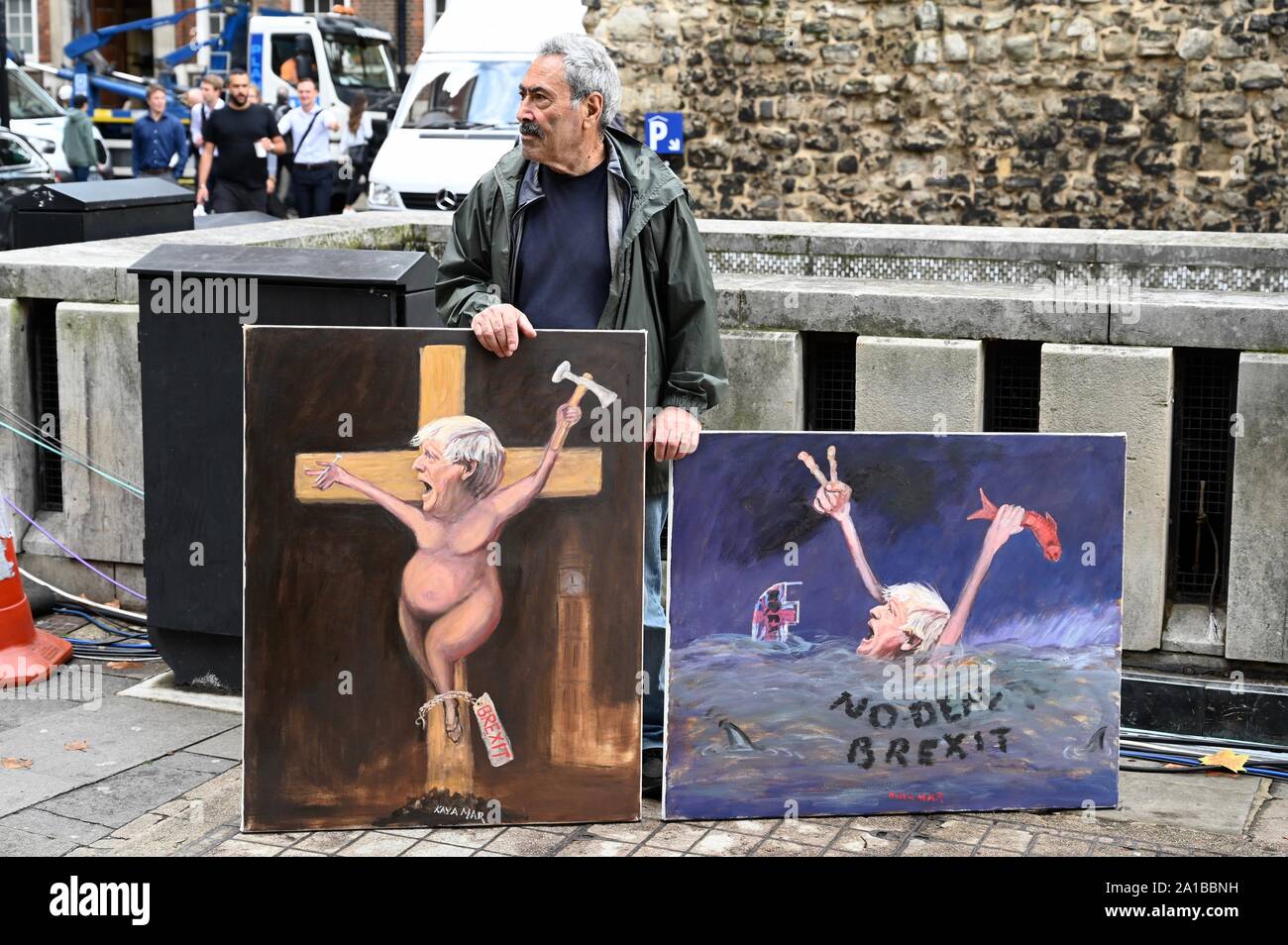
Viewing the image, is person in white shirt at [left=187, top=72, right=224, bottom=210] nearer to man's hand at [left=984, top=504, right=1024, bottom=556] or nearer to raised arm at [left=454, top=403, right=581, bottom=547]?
raised arm at [left=454, top=403, right=581, bottom=547]

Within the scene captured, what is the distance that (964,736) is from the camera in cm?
469

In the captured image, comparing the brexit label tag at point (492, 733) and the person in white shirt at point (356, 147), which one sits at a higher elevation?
the person in white shirt at point (356, 147)

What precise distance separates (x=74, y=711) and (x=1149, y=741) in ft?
11.5

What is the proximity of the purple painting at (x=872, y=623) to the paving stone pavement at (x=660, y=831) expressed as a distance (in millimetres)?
87

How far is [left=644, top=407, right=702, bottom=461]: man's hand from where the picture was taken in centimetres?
457

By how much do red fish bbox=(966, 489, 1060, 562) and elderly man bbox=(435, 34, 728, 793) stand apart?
2.65 ft

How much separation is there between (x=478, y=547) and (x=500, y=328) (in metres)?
0.60

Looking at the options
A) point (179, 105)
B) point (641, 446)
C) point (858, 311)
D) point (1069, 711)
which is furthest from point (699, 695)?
point (179, 105)

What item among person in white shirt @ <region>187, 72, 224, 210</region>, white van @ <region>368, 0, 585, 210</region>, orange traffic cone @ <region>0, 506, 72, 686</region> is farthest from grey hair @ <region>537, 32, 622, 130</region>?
person in white shirt @ <region>187, 72, 224, 210</region>

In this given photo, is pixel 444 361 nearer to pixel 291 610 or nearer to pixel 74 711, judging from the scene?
pixel 291 610

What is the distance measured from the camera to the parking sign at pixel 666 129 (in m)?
15.3

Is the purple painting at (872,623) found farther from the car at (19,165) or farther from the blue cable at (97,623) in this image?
the car at (19,165)

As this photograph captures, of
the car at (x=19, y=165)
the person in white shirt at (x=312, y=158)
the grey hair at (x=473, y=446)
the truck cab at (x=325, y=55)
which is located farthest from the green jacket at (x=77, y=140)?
the grey hair at (x=473, y=446)
